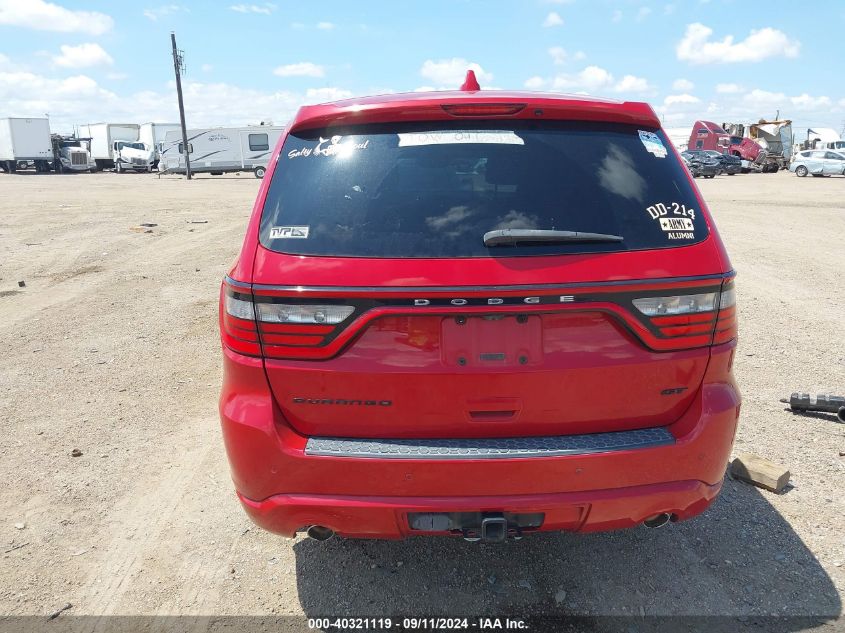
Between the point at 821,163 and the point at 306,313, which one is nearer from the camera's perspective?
the point at 306,313

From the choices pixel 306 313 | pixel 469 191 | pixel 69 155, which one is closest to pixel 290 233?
pixel 306 313

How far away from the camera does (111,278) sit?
9.52 meters

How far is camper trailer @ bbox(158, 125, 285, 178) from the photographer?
141 feet

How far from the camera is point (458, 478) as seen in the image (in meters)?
2.27

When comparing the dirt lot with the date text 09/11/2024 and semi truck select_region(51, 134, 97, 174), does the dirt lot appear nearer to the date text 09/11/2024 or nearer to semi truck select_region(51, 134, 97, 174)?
the date text 09/11/2024

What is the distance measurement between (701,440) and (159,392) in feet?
14.1

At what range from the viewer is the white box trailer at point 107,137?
167 feet

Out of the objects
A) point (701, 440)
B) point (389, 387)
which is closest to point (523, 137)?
point (389, 387)

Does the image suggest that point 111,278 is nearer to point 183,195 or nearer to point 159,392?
point 159,392

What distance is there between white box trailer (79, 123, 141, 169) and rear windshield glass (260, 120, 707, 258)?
179ft

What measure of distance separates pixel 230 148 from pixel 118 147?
11952 millimetres

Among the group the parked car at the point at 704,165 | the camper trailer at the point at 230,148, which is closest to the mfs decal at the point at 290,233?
the parked car at the point at 704,165

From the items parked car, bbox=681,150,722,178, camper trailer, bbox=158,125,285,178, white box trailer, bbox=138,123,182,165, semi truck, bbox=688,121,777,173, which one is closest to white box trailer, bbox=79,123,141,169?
Answer: white box trailer, bbox=138,123,182,165

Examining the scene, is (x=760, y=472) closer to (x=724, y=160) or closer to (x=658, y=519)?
(x=658, y=519)
